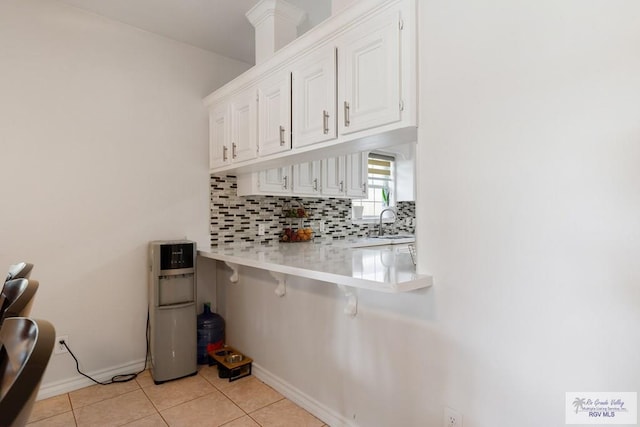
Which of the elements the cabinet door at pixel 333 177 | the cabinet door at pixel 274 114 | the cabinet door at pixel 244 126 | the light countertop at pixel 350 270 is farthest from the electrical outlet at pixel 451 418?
the cabinet door at pixel 333 177

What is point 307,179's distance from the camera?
3.23 meters

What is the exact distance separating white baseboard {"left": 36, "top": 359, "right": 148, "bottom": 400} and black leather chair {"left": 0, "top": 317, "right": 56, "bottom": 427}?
2.24m

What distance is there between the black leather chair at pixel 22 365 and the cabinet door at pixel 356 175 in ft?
10.3

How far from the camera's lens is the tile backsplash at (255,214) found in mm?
3160

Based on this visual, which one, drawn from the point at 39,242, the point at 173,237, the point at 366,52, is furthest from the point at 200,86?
the point at 366,52

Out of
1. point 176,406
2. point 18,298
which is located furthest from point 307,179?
point 18,298

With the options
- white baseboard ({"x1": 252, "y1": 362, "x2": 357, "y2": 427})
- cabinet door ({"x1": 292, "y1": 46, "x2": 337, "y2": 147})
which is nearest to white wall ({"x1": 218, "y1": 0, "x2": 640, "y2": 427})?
white baseboard ({"x1": 252, "y1": 362, "x2": 357, "y2": 427})

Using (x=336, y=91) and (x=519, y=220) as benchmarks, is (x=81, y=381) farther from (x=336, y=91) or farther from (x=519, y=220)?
(x=519, y=220)

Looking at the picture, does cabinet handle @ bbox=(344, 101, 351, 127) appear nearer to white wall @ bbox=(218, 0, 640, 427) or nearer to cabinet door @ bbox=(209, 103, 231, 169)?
white wall @ bbox=(218, 0, 640, 427)

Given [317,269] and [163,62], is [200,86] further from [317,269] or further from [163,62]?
[317,269]

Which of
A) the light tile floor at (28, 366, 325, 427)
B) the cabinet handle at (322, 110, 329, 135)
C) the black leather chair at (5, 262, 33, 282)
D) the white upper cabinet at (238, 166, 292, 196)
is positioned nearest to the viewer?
the black leather chair at (5, 262, 33, 282)

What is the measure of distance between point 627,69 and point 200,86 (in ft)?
9.73

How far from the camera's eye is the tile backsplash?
3160 millimetres

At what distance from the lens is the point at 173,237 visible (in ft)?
9.55
